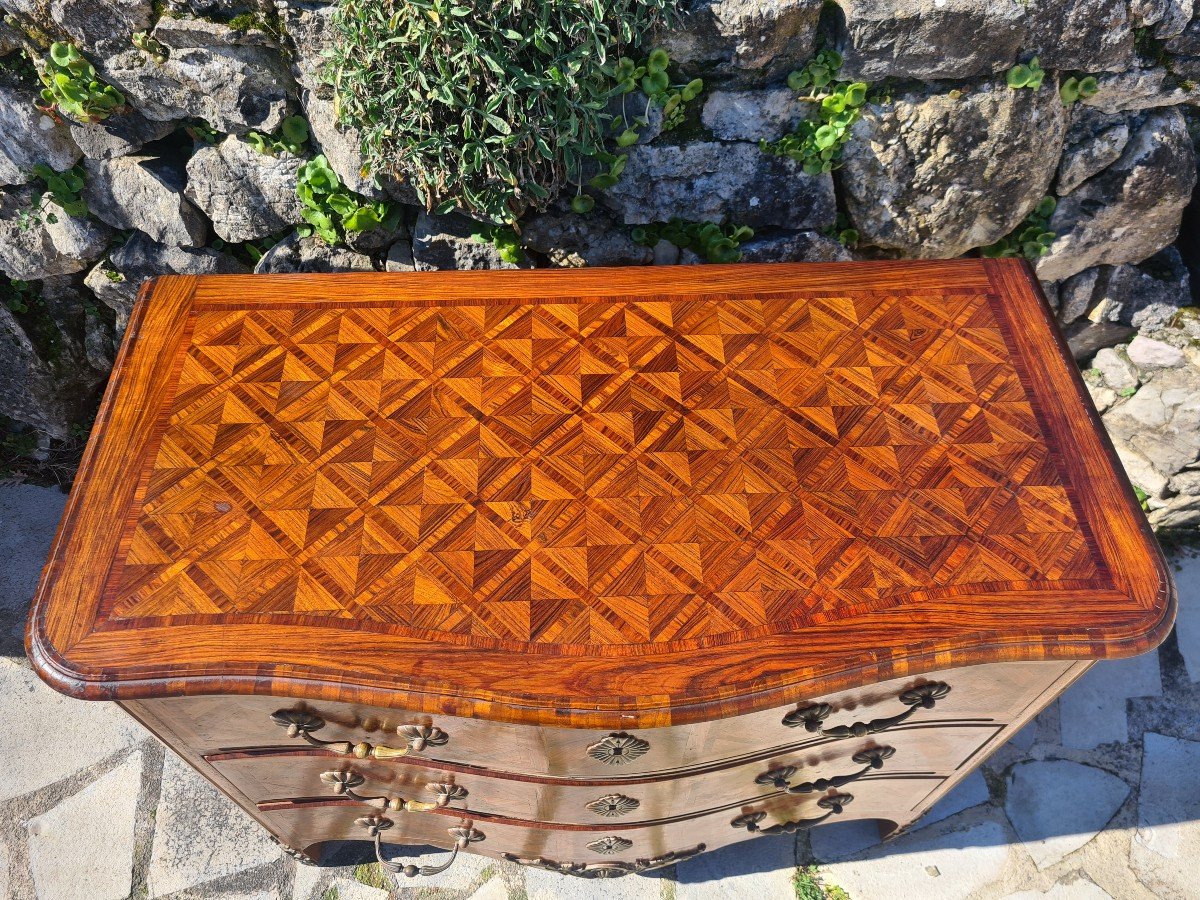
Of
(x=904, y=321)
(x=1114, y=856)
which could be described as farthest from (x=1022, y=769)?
(x=904, y=321)

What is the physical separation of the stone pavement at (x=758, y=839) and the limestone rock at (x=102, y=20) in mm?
1802

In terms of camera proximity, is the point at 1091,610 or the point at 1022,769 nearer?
the point at 1091,610

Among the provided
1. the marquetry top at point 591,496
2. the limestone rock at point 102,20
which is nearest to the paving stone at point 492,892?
the marquetry top at point 591,496

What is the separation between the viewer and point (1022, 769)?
7.97 ft

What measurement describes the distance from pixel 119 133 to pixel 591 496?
1560 millimetres

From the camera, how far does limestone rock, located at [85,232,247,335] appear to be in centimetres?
233

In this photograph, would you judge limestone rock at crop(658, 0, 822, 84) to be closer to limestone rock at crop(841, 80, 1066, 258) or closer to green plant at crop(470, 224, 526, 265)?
limestone rock at crop(841, 80, 1066, 258)

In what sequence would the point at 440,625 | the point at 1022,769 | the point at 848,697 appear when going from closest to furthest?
the point at 440,625
the point at 848,697
the point at 1022,769

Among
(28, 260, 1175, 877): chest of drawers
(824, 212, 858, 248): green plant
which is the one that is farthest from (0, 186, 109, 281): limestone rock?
(824, 212, 858, 248): green plant

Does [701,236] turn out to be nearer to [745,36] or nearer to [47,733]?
[745,36]

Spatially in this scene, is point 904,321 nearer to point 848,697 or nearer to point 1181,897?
point 848,697

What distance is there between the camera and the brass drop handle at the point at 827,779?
5.59ft

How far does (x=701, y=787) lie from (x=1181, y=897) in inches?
58.4

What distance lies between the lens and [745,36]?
1.82 m
